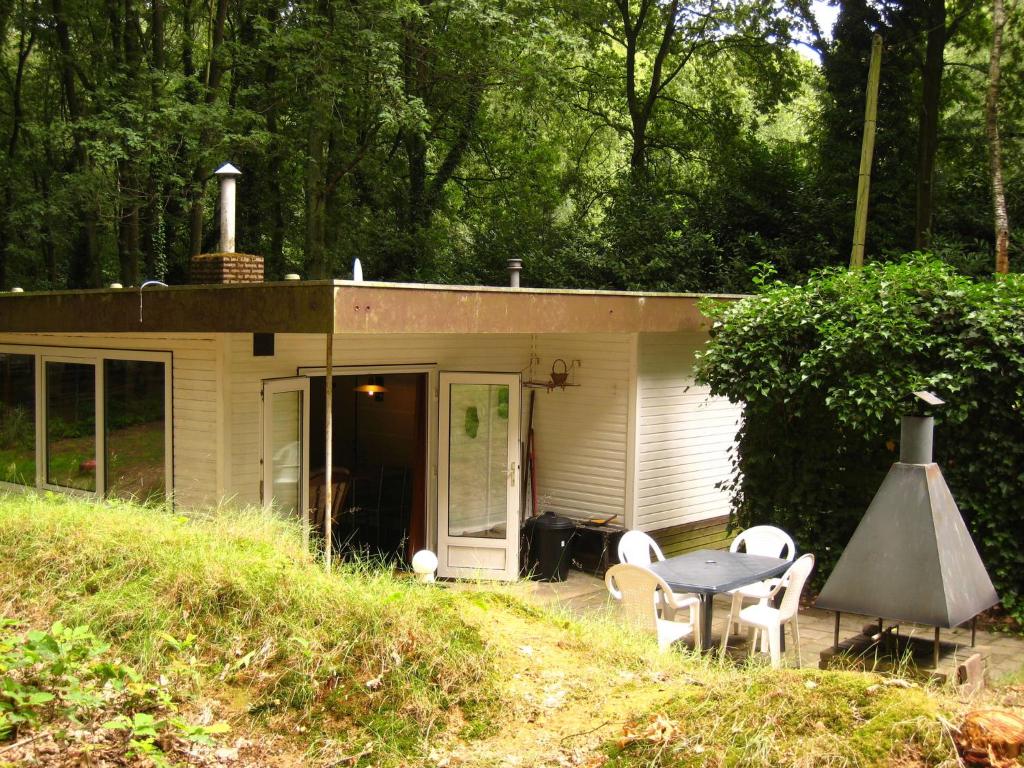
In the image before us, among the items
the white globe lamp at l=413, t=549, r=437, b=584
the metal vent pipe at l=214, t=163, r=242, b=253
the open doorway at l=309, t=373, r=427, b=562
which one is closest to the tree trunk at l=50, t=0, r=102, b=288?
the open doorway at l=309, t=373, r=427, b=562

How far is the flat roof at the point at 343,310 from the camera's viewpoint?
5.95 metres

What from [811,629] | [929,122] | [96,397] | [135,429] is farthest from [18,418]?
[929,122]

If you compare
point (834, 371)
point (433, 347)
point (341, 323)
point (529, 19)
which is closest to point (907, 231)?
point (529, 19)

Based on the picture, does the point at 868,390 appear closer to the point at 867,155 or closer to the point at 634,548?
the point at 634,548

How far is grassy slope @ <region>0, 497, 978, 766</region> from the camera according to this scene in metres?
3.43

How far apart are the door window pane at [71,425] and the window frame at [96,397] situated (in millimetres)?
57

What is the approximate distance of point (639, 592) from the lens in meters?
5.90

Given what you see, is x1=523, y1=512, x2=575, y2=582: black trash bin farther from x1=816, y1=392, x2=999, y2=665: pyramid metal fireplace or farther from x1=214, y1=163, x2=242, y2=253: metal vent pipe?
x1=214, y1=163, x2=242, y2=253: metal vent pipe

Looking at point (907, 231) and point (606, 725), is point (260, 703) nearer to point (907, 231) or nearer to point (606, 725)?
point (606, 725)

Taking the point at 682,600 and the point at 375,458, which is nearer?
the point at 682,600

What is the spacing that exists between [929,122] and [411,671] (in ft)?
43.2

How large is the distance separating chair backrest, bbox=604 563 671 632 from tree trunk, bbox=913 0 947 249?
33.1 ft

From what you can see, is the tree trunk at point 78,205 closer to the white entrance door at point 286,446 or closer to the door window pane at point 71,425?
the door window pane at point 71,425

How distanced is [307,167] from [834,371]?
1014 centimetres
